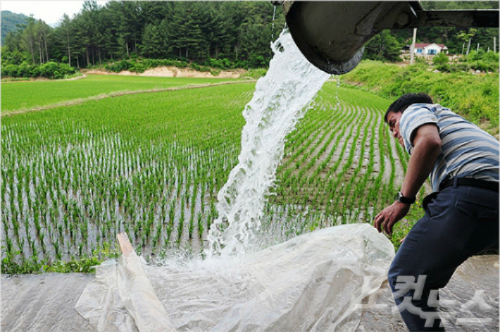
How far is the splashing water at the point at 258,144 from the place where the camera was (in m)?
A: 3.10

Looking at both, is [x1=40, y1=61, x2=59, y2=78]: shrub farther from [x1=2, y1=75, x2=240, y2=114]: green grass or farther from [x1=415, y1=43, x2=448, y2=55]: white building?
[x1=415, y1=43, x2=448, y2=55]: white building

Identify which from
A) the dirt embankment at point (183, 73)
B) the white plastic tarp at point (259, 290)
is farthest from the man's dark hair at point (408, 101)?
the dirt embankment at point (183, 73)

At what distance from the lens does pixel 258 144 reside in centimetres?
400

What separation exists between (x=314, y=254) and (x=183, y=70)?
122 feet

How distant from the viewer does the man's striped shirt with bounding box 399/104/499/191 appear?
4.47ft

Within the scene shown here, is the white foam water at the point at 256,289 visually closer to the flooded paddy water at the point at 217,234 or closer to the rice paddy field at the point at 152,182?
the flooded paddy water at the point at 217,234

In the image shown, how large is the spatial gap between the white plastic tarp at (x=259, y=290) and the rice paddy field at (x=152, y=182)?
30.6 inches

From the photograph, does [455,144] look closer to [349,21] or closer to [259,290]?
[349,21]

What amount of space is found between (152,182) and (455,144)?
165 inches

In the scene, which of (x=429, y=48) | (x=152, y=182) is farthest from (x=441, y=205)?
(x=429, y=48)

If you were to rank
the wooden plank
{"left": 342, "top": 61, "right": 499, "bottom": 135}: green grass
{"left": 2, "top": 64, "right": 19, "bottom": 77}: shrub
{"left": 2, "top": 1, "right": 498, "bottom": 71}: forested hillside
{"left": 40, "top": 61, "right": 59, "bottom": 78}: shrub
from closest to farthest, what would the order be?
the wooden plank < {"left": 342, "top": 61, "right": 499, "bottom": 135}: green grass < {"left": 40, "top": 61, "right": 59, "bottom": 78}: shrub < {"left": 2, "top": 64, "right": 19, "bottom": 77}: shrub < {"left": 2, "top": 1, "right": 498, "bottom": 71}: forested hillside

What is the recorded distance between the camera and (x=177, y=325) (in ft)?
6.06

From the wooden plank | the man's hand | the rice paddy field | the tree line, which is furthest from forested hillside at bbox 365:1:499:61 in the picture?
the man's hand

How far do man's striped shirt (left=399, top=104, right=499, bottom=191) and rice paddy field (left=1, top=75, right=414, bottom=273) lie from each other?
1.99m
